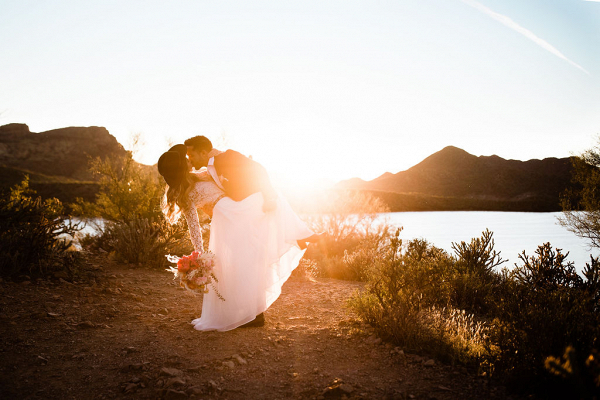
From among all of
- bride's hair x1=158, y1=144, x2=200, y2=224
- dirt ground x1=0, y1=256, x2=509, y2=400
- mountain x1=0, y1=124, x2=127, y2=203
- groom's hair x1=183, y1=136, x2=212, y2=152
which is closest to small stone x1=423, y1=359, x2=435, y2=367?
dirt ground x1=0, y1=256, x2=509, y2=400

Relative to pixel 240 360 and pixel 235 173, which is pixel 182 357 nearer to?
pixel 240 360

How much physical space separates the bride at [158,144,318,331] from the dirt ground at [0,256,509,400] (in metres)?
0.25

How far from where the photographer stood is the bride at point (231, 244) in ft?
12.2

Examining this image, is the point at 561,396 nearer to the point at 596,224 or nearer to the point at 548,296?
the point at 548,296

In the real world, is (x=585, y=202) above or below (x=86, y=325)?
above

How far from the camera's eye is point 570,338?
251 centimetres

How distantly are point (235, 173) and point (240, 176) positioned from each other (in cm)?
6

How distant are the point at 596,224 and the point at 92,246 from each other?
24985mm

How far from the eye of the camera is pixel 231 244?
374cm

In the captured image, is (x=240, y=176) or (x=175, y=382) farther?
(x=240, y=176)

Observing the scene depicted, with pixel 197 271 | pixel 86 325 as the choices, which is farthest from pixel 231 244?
pixel 86 325

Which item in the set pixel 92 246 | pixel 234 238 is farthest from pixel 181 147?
pixel 92 246

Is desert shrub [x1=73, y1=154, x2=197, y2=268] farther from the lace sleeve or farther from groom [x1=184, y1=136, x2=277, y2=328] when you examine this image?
groom [x1=184, y1=136, x2=277, y2=328]

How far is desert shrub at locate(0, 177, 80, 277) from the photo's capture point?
491 centimetres
